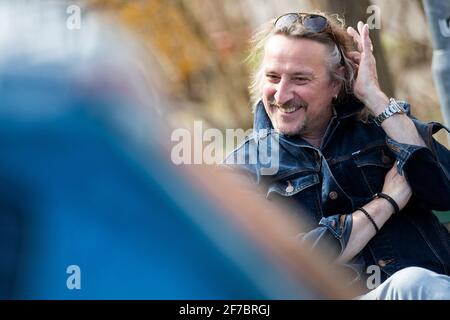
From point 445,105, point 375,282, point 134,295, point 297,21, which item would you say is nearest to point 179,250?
point 134,295

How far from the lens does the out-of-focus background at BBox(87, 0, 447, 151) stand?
346cm

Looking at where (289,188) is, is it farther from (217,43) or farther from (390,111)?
(217,43)

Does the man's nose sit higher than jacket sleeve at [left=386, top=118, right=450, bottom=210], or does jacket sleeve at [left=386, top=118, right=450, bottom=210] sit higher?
the man's nose

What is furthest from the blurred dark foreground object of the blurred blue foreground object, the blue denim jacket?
the blue denim jacket

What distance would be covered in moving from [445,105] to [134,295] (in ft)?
4.77

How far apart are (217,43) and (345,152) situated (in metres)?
0.64

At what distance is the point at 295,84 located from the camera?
342 centimetres

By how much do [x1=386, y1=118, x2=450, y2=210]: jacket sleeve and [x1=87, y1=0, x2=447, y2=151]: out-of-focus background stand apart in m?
0.44

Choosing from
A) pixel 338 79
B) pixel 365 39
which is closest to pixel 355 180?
pixel 338 79

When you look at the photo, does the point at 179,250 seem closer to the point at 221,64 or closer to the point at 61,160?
the point at 61,160

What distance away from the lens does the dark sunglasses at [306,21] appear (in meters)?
3.43

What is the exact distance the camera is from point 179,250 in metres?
3.34

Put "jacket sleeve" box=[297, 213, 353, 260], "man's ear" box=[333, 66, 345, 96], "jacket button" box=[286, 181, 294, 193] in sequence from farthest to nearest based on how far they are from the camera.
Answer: "man's ear" box=[333, 66, 345, 96]
"jacket button" box=[286, 181, 294, 193]
"jacket sleeve" box=[297, 213, 353, 260]

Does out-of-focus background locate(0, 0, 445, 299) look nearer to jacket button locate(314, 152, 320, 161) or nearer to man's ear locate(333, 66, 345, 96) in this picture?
jacket button locate(314, 152, 320, 161)
